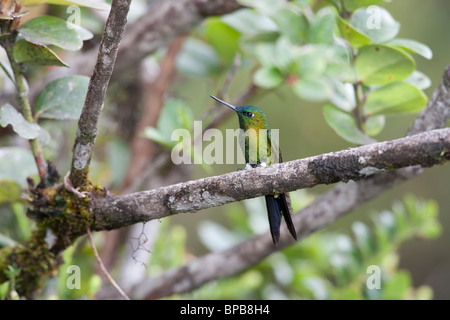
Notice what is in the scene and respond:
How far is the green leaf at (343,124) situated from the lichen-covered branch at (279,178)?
0.56 metres

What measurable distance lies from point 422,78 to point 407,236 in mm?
1041

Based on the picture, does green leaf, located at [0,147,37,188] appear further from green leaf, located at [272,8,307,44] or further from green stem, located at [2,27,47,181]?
green leaf, located at [272,8,307,44]

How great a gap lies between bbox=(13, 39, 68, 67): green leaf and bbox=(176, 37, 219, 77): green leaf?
1365mm

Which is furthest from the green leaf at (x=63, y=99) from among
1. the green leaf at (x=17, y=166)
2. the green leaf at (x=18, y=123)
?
the green leaf at (x=17, y=166)

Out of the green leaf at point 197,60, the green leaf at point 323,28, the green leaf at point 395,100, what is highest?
the green leaf at point 197,60

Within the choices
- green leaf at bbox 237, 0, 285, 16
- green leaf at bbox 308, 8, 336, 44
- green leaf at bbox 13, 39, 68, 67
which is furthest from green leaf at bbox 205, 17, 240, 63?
green leaf at bbox 13, 39, 68, 67

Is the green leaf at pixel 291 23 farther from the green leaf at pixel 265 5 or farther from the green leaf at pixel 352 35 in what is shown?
the green leaf at pixel 352 35

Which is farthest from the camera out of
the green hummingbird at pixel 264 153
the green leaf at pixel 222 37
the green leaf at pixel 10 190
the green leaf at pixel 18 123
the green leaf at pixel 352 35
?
the green leaf at pixel 222 37

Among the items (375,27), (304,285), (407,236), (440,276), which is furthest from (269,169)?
(440,276)

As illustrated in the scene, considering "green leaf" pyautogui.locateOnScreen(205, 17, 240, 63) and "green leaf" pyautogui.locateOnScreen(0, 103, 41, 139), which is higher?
"green leaf" pyautogui.locateOnScreen(205, 17, 240, 63)

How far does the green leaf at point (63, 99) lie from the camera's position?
6.04ft

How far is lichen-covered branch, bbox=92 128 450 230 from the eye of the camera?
129 centimetres

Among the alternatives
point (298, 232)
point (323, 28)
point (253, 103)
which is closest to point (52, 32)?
point (323, 28)
